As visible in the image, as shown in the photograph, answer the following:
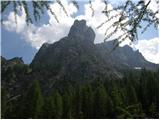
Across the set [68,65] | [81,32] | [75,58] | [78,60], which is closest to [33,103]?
[68,65]

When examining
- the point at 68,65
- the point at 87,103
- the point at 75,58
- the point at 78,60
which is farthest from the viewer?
the point at 75,58

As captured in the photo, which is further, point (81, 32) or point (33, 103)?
point (81, 32)

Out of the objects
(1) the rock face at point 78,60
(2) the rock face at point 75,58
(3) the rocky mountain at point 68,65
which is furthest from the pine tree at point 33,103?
(2) the rock face at point 75,58

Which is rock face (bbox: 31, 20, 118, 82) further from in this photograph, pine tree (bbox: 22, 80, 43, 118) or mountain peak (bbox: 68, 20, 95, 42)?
pine tree (bbox: 22, 80, 43, 118)

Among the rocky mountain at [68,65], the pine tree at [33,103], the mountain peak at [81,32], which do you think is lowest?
the pine tree at [33,103]

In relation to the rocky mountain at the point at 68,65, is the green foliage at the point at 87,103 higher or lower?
lower

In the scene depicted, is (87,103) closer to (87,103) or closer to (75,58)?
(87,103)

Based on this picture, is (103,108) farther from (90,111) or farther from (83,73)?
(83,73)

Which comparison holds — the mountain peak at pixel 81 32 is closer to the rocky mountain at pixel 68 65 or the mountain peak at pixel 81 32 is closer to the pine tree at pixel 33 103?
the rocky mountain at pixel 68 65

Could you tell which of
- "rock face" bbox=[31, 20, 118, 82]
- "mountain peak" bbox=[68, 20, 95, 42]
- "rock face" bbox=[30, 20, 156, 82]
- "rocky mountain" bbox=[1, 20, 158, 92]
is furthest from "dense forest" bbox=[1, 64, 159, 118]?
"mountain peak" bbox=[68, 20, 95, 42]

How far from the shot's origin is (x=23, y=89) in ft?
366

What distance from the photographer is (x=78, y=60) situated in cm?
12731

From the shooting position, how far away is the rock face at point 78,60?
A: 117 metres

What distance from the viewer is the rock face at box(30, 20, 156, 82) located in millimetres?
116875
